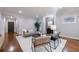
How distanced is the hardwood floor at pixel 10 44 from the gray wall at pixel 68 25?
2.87 feet

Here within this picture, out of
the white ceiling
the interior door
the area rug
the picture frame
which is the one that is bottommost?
the area rug

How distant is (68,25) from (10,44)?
117cm

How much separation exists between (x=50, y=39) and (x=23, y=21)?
65 centimetres

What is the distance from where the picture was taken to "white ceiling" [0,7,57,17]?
1550mm

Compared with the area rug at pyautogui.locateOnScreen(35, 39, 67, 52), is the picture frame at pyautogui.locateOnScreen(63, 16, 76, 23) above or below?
above

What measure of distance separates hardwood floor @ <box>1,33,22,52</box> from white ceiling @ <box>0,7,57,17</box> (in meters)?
0.42

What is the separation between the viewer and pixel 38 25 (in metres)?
1.69

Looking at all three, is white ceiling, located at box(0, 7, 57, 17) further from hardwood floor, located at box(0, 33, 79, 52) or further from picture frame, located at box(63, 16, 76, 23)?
hardwood floor, located at box(0, 33, 79, 52)

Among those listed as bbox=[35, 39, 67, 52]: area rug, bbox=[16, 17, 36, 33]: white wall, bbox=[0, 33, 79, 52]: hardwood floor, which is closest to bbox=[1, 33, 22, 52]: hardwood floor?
bbox=[0, 33, 79, 52]: hardwood floor

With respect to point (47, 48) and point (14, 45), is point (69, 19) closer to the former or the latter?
point (47, 48)

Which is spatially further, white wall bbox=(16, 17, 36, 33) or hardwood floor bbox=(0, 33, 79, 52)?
white wall bbox=(16, 17, 36, 33)
